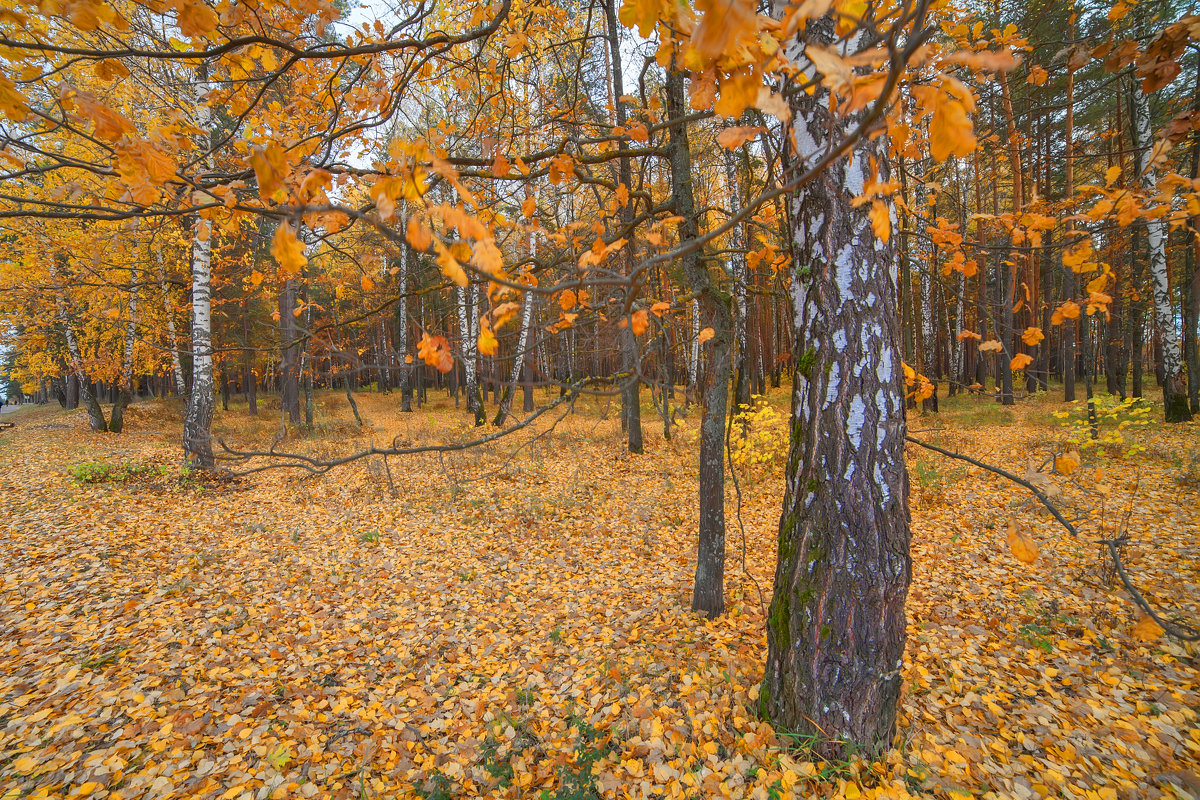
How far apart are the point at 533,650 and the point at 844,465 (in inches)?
112

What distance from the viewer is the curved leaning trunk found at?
216 centimetres

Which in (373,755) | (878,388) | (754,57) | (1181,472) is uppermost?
(754,57)

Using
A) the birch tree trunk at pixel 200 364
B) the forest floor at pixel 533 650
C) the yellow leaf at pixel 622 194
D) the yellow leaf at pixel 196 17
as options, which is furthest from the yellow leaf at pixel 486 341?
the birch tree trunk at pixel 200 364

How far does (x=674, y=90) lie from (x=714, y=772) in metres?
Answer: 4.61

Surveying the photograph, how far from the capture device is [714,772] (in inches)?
95.3

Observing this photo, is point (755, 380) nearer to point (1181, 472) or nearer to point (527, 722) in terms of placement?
point (1181, 472)

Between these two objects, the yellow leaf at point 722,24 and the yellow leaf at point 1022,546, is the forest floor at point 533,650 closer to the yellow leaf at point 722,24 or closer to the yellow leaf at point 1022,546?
the yellow leaf at point 1022,546

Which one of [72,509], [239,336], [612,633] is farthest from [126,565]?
[239,336]

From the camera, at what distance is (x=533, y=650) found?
372 cm

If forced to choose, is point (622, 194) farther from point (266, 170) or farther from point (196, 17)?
point (266, 170)

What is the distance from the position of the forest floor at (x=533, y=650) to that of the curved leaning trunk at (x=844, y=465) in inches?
14.7

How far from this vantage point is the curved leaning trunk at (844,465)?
85.2 inches

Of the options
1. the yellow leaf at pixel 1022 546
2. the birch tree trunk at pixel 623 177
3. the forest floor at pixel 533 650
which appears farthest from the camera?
the birch tree trunk at pixel 623 177

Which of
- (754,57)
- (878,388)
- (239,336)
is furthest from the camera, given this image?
(239,336)
